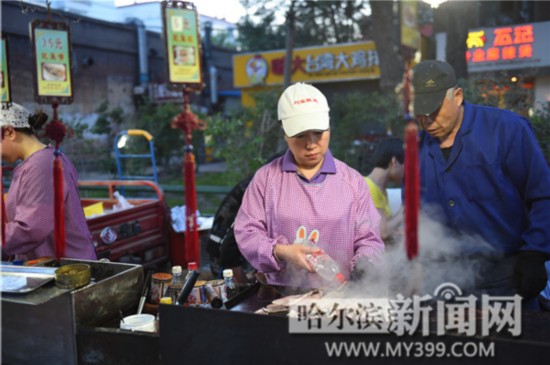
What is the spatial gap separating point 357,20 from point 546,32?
7723mm

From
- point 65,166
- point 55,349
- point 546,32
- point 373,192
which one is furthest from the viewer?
point 546,32

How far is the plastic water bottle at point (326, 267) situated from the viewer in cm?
184

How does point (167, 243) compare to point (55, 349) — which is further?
point (167, 243)

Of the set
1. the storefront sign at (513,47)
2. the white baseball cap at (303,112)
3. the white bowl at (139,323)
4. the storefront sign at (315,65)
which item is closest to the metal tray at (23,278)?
the white bowl at (139,323)

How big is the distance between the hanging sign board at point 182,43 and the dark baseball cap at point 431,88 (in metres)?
1.35

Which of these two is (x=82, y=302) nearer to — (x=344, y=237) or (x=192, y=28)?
(x=344, y=237)

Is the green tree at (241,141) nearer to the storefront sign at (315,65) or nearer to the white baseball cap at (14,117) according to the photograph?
the white baseball cap at (14,117)

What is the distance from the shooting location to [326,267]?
6.22ft

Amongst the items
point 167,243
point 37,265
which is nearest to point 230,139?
point 167,243

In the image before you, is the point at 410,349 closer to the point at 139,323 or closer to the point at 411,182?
the point at 411,182

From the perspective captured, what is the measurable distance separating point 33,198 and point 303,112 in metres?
1.59

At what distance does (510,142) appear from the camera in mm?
2139

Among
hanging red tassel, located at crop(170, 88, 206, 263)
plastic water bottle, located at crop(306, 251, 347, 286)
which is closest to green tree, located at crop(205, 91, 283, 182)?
hanging red tassel, located at crop(170, 88, 206, 263)

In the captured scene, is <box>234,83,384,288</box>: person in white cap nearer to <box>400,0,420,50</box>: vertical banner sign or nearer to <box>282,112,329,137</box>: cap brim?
<box>282,112,329,137</box>: cap brim
